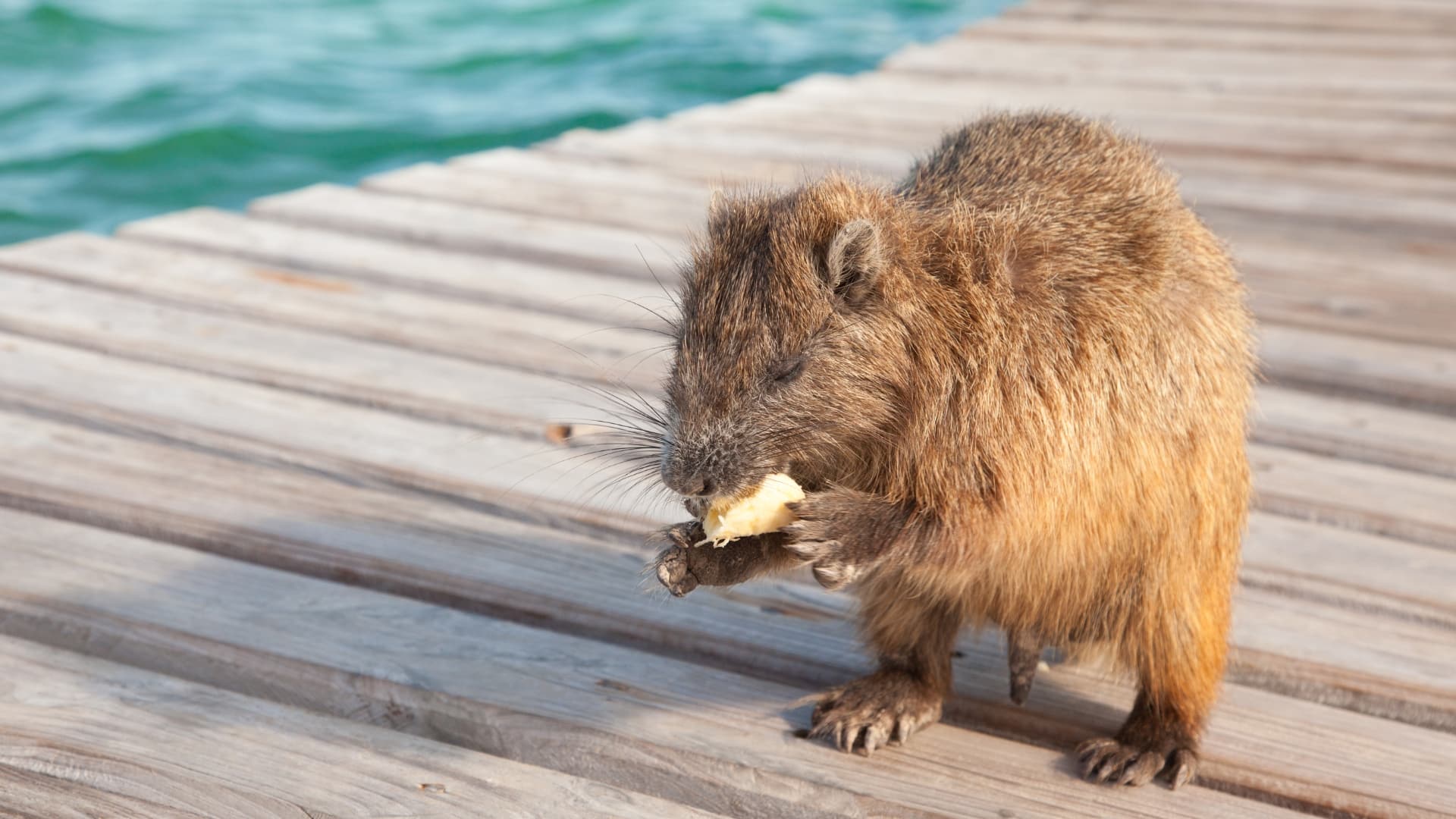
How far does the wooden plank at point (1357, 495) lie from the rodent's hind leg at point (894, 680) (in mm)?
1128

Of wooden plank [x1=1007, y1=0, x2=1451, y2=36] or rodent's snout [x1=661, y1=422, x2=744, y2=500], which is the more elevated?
wooden plank [x1=1007, y1=0, x2=1451, y2=36]

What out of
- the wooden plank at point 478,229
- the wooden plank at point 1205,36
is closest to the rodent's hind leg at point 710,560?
the wooden plank at point 478,229

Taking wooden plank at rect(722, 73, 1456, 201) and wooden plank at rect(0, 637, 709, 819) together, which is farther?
wooden plank at rect(722, 73, 1456, 201)

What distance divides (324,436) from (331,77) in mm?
9030

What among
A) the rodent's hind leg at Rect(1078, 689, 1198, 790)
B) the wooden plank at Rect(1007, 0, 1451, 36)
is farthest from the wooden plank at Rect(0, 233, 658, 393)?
the wooden plank at Rect(1007, 0, 1451, 36)

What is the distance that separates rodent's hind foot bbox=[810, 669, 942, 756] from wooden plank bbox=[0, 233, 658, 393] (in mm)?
1627

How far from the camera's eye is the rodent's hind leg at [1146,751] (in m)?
2.38

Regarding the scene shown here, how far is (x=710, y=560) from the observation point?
2.32 metres

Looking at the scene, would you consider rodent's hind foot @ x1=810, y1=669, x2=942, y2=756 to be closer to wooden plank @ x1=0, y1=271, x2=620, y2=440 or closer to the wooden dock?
the wooden dock

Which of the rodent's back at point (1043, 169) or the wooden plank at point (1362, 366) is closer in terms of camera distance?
the rodent's back at point (1043, 169)

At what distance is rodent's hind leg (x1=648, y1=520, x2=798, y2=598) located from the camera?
7.52 feet

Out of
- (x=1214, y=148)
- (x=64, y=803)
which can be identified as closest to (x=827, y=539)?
(x=64, y=803)

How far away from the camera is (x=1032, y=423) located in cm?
232

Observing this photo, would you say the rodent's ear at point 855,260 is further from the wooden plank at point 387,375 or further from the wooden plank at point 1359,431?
the wooden plank at point 1359,431
